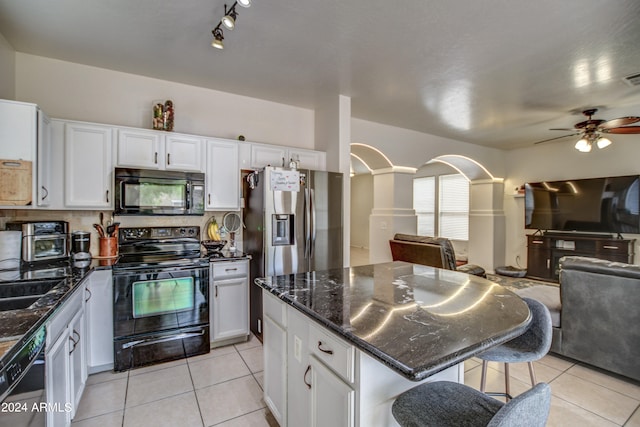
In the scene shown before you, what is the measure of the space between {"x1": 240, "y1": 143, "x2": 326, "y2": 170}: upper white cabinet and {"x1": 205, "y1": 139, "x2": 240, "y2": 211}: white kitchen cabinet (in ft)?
0.44

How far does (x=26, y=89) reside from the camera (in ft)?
9.05

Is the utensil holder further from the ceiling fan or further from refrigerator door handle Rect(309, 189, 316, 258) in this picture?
the ceiling fan

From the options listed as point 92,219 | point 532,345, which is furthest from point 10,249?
point 532,345

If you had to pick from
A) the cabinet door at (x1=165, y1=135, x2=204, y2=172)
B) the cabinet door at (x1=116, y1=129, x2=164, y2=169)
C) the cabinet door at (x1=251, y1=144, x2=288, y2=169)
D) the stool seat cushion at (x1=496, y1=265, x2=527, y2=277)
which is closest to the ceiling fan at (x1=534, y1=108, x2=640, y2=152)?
the stool seat cushion at (x1=496, y1=265, x2=527, y2=277)

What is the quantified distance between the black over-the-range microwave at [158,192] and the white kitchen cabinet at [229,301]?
652mm

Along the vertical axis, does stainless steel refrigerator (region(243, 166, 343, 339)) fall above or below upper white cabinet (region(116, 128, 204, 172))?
below

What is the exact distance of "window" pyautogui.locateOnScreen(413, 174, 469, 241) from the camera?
7.58 metres

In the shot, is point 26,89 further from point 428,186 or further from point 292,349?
point 428,186

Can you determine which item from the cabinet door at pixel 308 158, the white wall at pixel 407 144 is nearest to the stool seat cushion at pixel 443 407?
the cabinet door at pixel 308 158

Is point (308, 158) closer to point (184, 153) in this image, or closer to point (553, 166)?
point (184, 153)

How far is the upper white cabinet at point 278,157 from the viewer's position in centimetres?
344

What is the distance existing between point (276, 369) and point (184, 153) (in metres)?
2.30

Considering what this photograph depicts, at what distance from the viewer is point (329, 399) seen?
1.29m

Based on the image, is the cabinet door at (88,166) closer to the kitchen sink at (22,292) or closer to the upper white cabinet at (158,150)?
the upper white cabinet at (158,150)
